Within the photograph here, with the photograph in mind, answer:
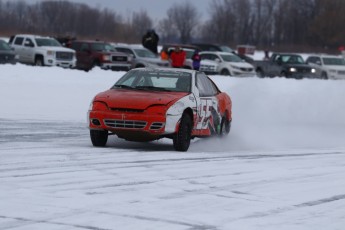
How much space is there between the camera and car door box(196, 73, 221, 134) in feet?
49.3

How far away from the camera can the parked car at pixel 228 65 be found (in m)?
44.2

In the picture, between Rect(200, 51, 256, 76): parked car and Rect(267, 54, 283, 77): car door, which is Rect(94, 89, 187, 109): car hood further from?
Rect(267, 54, 283, 77): car door

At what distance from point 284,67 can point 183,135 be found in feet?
114

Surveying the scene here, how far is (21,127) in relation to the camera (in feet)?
57.6

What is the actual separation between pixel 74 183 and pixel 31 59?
105 ft

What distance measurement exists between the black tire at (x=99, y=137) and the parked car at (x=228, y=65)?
1188 inches

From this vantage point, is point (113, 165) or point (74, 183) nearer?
point (74, 183)

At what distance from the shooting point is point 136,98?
1391 centimetres

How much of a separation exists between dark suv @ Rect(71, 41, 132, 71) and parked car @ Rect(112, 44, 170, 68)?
2.15 ft

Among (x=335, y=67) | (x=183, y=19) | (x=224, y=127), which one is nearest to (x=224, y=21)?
(x=183, y=19)

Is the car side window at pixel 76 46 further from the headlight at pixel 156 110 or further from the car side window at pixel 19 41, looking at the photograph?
the headlight at pixel 156 110

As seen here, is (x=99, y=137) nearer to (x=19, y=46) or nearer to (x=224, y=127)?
(x=224, y=127)

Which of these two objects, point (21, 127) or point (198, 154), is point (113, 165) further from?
point (21, 127)

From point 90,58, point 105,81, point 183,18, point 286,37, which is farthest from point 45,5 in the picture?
point 105,81
